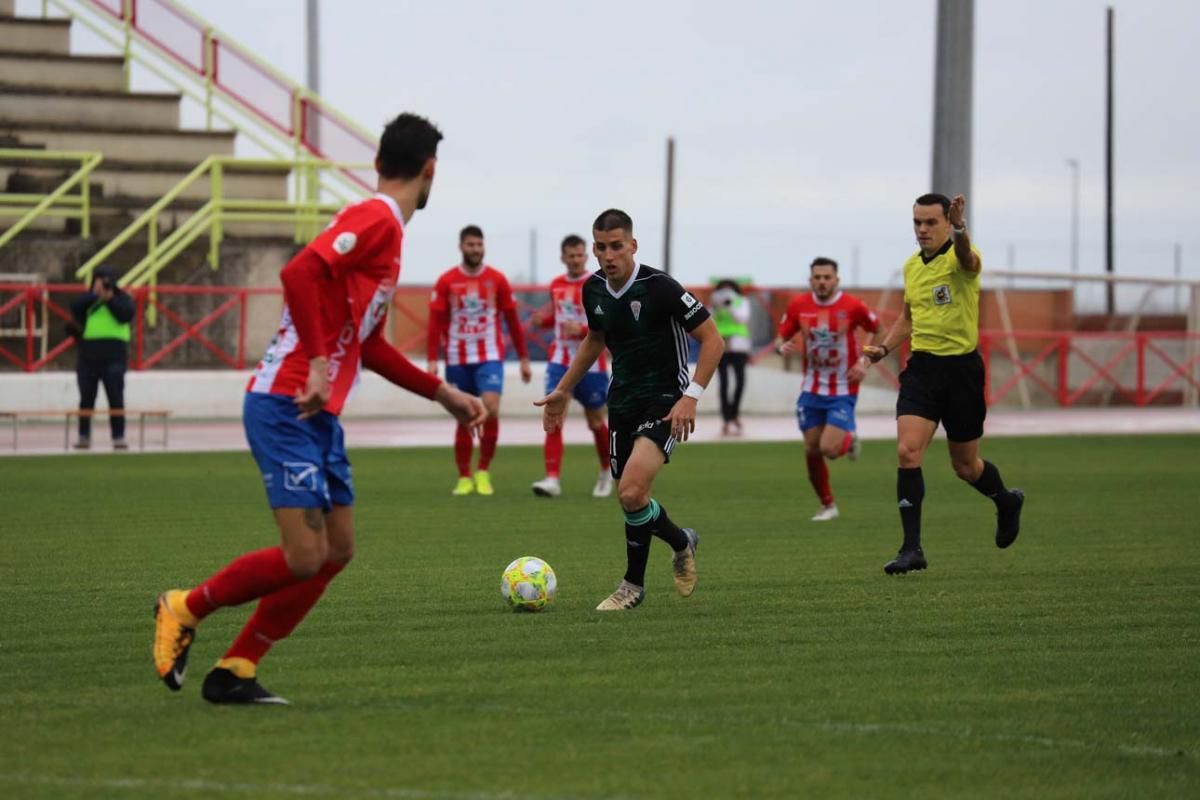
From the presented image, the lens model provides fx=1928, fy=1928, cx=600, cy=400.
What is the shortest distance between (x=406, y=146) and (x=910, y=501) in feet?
17.5

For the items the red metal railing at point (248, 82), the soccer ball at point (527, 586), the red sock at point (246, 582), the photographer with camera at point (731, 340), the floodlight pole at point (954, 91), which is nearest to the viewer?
the red sock at point (246, 582)

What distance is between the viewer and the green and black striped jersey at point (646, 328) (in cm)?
975

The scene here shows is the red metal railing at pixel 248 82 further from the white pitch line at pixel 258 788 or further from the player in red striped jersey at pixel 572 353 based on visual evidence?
the white pitch line at pixel 258 788

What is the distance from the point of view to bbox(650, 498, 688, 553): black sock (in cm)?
975

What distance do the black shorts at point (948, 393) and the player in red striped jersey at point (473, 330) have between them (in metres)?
6.06

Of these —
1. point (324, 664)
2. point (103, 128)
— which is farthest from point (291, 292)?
point (103, 128)

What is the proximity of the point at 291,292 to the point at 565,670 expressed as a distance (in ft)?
6.70

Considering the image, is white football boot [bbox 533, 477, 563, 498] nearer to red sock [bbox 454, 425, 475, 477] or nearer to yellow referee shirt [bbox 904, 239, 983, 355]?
red sock [bbox 454, 425, 475, 477]

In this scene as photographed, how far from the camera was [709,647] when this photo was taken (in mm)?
8281

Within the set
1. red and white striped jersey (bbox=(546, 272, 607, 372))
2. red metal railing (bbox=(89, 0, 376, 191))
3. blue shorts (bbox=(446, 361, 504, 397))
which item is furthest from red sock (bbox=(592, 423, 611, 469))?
red metal railing (bbox=(89, 0, 376, 191))

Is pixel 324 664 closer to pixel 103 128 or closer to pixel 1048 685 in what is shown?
pixel 1048 685

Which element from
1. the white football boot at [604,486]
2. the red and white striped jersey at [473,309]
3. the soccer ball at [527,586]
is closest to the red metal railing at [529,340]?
the red and white striped jersey at [473,309]

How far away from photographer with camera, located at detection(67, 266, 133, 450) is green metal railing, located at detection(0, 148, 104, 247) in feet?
29.8

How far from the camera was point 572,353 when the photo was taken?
17562mm
